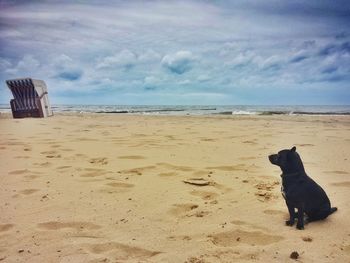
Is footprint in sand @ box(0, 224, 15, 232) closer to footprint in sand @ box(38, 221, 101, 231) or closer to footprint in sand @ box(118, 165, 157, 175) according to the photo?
footprint in sand @ box(38, 221, 101, 231)

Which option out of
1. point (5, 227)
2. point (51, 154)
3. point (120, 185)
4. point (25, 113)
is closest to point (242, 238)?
point (120, 185)

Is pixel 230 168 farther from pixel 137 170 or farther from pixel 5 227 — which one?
pixel 5 227

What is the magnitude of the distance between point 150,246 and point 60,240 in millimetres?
793

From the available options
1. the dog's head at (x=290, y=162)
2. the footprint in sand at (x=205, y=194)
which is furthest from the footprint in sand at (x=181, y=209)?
the dog's head at (x=290, y=162)

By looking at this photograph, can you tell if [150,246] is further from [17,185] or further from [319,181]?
[319,181]

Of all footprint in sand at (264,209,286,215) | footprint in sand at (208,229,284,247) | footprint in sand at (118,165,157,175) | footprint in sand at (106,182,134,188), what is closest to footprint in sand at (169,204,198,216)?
footprint in sand at (208,229,284,247)

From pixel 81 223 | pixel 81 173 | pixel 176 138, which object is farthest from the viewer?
pixel 176 138

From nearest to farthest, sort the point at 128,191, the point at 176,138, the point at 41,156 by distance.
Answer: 1. the point at 128,191
2. the point at 41,156
3. the point at 176,138

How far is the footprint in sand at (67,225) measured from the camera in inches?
124

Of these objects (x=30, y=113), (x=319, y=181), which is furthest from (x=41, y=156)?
(x=30, y=113)

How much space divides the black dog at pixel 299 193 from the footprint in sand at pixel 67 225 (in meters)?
1.86

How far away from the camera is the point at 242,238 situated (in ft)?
9.66

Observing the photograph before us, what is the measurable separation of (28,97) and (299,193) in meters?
15.6

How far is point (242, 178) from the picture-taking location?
482 centimetres
